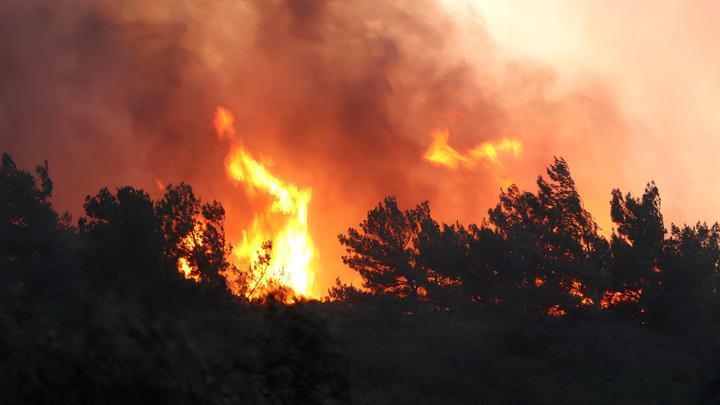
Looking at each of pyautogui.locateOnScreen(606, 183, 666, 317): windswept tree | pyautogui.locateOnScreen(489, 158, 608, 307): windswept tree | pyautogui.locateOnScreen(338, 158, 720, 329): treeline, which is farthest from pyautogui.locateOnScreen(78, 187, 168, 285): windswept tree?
pyautogui.locateOnScreen(606, 183, 666, 317): windswept tree

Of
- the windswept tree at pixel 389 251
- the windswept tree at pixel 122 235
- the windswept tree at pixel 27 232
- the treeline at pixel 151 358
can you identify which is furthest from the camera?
the windswept tree at pixel 389 251

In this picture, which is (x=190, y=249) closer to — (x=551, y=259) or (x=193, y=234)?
(x=193, y=234)

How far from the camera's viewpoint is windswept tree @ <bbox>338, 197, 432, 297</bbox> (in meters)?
53.6

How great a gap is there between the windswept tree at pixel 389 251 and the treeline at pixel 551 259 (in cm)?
7

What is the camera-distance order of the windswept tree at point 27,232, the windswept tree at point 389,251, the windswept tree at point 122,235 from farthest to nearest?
the windswept tree at point 389,251 → the windswept tree at point 27,232 → the windswept tree at point 122,235

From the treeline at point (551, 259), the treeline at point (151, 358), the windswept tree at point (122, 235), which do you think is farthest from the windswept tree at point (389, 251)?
the treeline at point (151, 358)

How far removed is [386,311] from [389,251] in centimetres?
917

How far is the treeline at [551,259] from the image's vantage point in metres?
47.8

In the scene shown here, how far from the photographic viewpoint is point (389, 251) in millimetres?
54562

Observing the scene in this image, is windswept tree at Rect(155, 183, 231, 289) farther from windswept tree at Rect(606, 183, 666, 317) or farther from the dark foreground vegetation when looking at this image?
windswept tree at Rect(606, 183, 666, 317)

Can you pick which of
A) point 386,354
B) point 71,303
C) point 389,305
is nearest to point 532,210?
point 389,305

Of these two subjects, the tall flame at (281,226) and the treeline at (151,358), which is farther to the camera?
the tall flame at (281,226)

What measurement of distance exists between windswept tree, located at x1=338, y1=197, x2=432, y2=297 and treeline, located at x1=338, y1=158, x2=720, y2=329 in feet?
0.24

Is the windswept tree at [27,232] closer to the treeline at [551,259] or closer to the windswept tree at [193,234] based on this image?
the windswept tree at [193,234]
